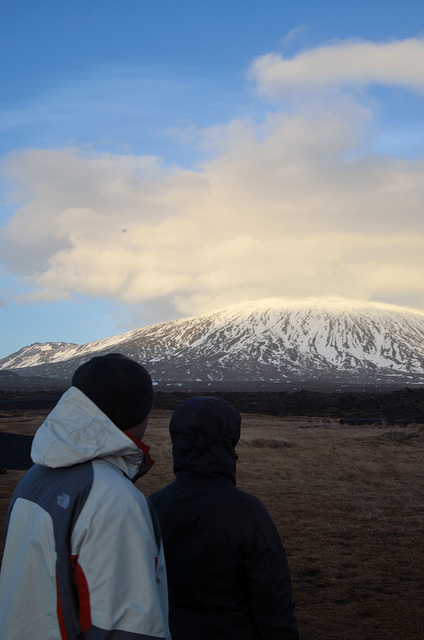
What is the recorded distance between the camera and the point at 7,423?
28797 millimetres

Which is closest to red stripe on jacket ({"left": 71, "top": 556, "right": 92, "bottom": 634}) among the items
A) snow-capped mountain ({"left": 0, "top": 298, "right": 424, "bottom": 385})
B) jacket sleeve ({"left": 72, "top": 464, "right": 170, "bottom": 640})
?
jacket sleeve ({"left": 72, "top": 464, "right": 170, "bottom": 640})

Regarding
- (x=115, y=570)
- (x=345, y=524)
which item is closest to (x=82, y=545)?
(x=115, y=570)

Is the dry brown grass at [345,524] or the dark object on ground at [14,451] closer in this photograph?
the dry brown grass at [345,524]

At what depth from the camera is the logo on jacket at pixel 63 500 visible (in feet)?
6.09

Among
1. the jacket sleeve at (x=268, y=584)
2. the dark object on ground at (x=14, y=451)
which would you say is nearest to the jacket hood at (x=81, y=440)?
the jacket sleeve at (x=268, y=584)

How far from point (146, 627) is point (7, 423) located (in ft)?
A: 95.7

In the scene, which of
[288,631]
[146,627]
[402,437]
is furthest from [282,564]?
[402,437]

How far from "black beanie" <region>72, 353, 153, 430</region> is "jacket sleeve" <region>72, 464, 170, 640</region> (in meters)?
0.36

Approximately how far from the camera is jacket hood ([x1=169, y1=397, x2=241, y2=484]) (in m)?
2.72

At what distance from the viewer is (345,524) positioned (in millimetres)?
8945

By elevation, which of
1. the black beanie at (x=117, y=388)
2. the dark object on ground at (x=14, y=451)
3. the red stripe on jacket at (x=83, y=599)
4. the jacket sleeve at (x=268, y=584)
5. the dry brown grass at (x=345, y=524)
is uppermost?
the black beanie at (x=117, y=388)

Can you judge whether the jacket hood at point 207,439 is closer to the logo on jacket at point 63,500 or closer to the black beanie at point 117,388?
the black beanie at point 117,388

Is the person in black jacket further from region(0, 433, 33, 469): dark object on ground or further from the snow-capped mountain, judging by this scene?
the snow-capped mountain

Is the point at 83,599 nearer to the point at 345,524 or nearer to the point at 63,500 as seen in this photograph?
the point at 63,500
